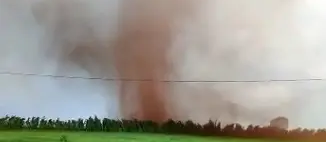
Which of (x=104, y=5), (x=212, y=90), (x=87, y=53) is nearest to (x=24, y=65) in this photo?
(x=87, y=53)

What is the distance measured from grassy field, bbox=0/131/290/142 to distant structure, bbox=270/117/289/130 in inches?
3.8

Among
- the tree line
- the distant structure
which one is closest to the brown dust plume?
the tree line

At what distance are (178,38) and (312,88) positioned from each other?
441 mm

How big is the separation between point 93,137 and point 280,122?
1.86 feet

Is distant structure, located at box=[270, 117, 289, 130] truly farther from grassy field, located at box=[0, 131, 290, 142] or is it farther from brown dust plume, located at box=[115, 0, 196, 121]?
brown dust plume, located at box=[115, 0, 196, 121]

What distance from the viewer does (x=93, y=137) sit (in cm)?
126

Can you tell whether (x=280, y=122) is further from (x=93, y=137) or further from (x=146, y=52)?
(x=93, y=137)

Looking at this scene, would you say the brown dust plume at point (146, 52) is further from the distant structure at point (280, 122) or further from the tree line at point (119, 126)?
the distant structure at point (280, 122)

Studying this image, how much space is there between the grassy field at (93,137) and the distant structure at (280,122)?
10 cm

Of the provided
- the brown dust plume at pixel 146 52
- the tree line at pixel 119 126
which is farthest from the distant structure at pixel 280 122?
the brown dust plume at pixel 146 52

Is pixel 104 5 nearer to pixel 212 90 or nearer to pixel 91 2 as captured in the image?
pixel 91 2

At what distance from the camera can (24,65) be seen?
53.0 inches

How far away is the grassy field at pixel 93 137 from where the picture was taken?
48.9 inches

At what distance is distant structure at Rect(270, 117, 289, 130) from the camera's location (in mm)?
1310
